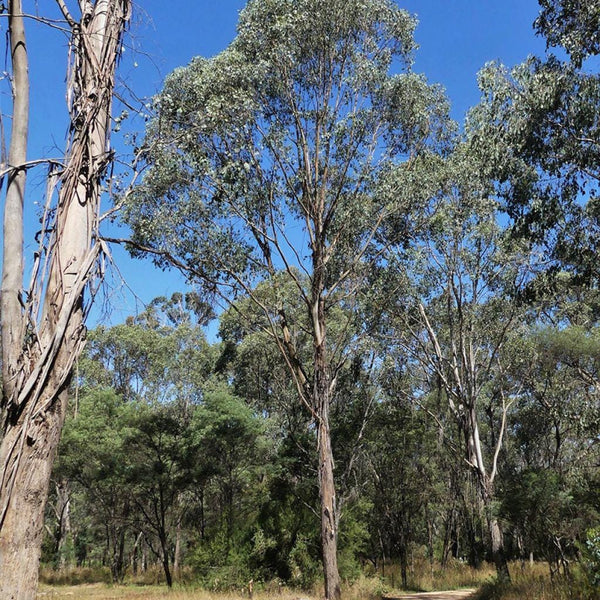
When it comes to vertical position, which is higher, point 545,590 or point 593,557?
point 593,557

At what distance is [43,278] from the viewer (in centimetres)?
241

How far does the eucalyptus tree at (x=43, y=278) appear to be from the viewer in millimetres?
2018

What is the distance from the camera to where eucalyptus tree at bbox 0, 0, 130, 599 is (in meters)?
2.02

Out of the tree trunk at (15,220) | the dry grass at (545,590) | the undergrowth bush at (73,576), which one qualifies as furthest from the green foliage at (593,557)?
the undergrowth bush at (73,576)

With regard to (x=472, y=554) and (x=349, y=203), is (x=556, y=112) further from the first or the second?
(x=472, y=554)

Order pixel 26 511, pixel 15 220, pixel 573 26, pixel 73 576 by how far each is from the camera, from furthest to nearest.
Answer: pixel 73 576
pixel 573 26
pixel 15 220
pixel 26 511

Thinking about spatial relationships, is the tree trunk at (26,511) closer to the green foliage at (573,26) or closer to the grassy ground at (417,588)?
the grassy ground at (417,588)

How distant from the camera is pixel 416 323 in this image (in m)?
19.0

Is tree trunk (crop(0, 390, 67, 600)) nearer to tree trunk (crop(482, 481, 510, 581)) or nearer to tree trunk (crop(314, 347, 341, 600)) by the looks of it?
tree trunk (crop(314, 347, 341, 600))

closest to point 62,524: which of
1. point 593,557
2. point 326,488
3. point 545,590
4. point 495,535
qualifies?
point 495,535

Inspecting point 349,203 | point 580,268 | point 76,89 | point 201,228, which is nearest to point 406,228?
point 349,203

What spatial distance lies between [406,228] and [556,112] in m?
5.09

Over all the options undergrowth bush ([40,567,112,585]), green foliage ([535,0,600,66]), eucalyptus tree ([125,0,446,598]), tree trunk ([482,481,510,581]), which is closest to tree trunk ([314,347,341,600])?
eucalyptus tree ([125,0,446,598])

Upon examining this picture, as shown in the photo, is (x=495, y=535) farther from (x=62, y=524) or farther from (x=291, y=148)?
(x=62, y=524)
